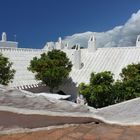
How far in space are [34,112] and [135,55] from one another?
21.5 meters

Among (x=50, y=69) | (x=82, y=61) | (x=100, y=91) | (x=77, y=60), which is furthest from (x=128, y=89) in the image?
(x=82, y=61)

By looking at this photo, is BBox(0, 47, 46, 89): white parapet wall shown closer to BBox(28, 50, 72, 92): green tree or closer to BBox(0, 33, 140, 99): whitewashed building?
BBox(0, 33, 140, 99): whitewashed building

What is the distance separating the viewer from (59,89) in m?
23.9

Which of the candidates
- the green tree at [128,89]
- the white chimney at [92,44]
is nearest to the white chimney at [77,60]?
the white chimney at [92,44]

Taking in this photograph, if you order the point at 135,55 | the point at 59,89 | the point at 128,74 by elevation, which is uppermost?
the point at 135,55

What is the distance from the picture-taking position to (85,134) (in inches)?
96.9

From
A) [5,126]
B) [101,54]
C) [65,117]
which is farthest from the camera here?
[101,54]

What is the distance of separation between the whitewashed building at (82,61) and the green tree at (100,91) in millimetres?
6129

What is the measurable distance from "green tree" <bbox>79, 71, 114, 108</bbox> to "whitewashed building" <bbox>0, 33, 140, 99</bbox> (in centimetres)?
613

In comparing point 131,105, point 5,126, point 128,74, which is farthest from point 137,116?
point 128,74

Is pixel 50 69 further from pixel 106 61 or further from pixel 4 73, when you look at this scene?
pixel 106 61

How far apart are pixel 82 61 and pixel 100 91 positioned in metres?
10.6

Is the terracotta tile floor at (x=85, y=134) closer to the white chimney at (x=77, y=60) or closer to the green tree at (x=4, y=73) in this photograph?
the green tree at (x=4, y=73)

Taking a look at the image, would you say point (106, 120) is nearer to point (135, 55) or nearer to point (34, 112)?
point (34, 112)
